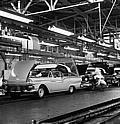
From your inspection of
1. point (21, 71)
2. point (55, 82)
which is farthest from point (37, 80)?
point (55, 82)

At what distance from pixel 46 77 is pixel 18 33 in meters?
3.83

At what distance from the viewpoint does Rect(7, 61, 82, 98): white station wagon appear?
13.0 meters

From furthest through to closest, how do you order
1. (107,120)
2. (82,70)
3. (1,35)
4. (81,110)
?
1. (82,70)
2. (1,35)
3. (81,110)
4. (107,120)

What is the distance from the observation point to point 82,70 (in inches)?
802

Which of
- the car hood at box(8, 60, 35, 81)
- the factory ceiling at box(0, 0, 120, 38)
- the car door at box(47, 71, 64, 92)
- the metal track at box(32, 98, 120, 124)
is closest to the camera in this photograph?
the metal track at box(32, 98, 120, 124)

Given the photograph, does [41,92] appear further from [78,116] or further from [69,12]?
[78,116]

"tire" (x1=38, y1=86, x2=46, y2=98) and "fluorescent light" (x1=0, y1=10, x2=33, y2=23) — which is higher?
"fluorescent light" (x1=0, y1=10, x2=33, y2=23)

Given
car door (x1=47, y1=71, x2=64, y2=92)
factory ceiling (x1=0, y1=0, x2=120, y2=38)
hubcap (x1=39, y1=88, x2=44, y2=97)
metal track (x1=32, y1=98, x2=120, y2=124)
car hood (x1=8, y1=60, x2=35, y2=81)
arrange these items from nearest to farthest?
metal track (x1=32, y1=98, x2=120, y2=124) → factory ceiling (x1=0, y1=0, x2=120, y2=38) → hubcap (x1=39, y1=88, x2=44, y2=97) → car hood (x1=8, y1=60, x2=35, y2=81) → car door (x1=47, y1=71, x2=64, y2=92)

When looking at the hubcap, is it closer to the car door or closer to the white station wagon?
the white station wagon

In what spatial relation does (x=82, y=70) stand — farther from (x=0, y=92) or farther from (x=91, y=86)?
(x=0, y=92)

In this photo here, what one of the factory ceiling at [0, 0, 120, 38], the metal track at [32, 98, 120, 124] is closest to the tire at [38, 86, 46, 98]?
the factory ceiling at [0, 0, 120, 38]

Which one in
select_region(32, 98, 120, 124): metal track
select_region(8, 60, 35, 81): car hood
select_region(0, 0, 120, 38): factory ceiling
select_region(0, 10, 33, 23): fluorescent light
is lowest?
select_region(32, 98, 120, 124): metal track

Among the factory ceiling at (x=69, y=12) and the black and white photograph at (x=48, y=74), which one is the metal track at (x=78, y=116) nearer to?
the black and white photograph at (x=48, y=74)

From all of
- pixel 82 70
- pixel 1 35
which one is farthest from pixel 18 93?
pixel 82 70
